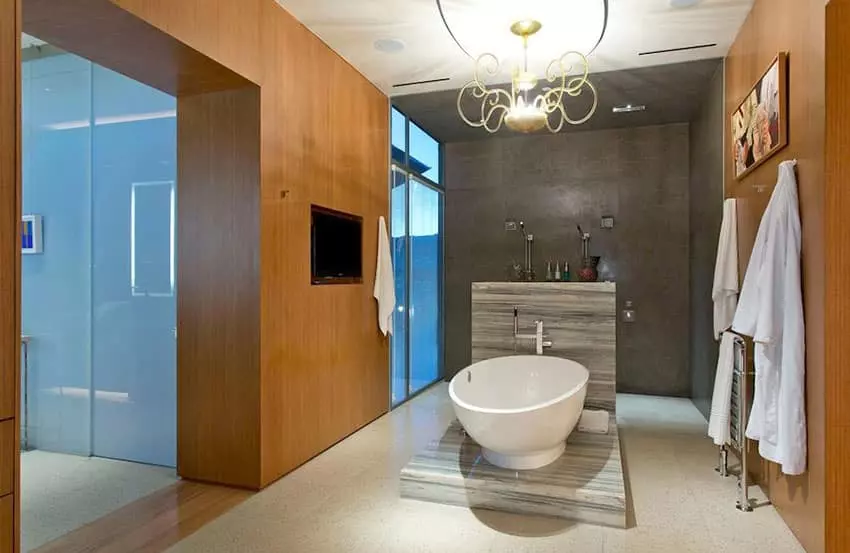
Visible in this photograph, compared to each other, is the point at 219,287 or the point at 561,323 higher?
the point at 219,287

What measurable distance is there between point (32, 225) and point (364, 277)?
251cm

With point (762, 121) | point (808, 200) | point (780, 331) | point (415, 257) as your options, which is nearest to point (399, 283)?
point (415, 257)

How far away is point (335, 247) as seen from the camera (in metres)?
3.90

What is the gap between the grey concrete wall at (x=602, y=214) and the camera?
5652mm

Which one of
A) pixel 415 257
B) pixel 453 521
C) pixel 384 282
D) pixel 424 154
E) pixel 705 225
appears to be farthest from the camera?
pixel 424 154

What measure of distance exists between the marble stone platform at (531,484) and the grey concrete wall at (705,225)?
1.94 metres

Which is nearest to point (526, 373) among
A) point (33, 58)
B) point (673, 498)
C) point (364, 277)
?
point (673, 498)

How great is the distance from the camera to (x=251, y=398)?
3.04 m

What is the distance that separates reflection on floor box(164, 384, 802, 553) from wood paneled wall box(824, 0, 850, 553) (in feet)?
1.33

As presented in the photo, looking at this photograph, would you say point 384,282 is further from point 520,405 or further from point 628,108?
point 628,108

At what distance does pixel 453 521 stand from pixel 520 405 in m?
1.26

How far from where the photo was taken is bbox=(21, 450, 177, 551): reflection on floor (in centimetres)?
263

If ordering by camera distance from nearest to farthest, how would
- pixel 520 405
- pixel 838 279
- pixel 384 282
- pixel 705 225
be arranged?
pixel 838 279 < pixel 520 405 < pixel 384 282 < pixel 705 225

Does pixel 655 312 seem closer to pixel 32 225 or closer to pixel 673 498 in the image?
pixel 673 498
